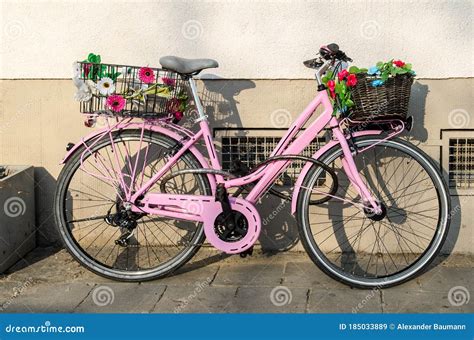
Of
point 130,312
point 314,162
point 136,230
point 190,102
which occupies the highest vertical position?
point 190,102

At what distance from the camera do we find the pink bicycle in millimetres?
5367

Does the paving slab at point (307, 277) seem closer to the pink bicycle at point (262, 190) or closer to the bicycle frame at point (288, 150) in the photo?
the pink bicycle at point (262, 190)

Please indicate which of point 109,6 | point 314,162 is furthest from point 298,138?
point 109,6

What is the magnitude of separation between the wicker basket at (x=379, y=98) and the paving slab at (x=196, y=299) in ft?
4.81

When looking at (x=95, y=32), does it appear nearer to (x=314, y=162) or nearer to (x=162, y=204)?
(x=162, y=204)

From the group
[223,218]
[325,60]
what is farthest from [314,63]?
[223,218]

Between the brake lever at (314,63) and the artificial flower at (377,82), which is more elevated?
the brake lever at (314,63)

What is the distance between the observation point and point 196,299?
5.26 m

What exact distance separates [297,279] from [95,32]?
2.38 metres

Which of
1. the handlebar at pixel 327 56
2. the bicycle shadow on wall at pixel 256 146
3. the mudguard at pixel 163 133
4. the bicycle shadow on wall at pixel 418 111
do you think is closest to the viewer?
the handlebar at pixel 327 56

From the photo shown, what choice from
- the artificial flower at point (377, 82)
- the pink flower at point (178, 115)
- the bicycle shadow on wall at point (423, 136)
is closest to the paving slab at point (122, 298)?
the pink flower at point (178, 115)

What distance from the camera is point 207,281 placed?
18.3 ft

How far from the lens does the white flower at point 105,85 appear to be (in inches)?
210

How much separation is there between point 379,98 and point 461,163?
4.16 ft
